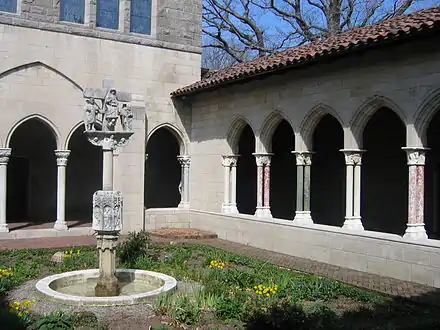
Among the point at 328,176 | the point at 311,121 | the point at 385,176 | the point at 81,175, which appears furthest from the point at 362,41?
the point at 81,175

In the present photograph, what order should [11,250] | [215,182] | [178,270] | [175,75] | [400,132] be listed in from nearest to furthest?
1. [178,270]
2. [11,250]
3. [400,132]
4. [215,182]
5. [175,75]

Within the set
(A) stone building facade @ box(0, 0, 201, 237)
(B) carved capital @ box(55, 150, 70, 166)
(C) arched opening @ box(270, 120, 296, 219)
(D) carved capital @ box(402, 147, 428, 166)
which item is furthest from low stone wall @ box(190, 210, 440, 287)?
(B) carved capital @ box(55, 150, 70, 166)

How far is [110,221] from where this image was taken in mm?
7105

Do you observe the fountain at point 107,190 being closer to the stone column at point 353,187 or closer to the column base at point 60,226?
the stone column at point 353,187

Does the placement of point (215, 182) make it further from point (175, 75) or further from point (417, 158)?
point (417, 158)

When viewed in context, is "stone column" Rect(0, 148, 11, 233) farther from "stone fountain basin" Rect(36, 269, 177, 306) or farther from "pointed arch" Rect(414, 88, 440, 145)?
"pointed arch" Rect(414, 88, 440, 145)

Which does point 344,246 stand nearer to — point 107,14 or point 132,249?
point 132,249

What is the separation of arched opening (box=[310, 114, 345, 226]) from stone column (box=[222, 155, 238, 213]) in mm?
2541

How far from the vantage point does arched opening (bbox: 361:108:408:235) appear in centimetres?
1334

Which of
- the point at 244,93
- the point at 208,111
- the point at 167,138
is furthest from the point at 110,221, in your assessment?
the point at 167,138

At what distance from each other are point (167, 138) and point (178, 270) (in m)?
10.5

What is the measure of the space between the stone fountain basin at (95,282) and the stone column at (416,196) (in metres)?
4.01

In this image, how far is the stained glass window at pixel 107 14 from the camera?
575 inches

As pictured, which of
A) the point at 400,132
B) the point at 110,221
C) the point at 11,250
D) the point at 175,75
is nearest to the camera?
the point at 110,221
